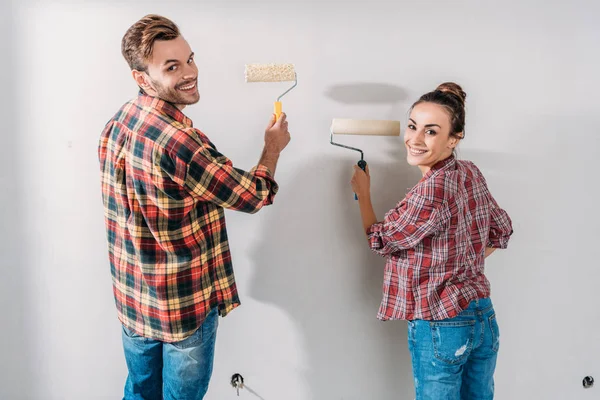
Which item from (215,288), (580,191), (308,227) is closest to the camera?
(215,288)

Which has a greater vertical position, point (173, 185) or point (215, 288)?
point (173, 185)

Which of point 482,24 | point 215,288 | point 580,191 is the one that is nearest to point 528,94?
point 482,24

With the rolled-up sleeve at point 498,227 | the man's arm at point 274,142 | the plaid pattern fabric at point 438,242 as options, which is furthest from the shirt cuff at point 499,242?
the man's arm at point 274,142

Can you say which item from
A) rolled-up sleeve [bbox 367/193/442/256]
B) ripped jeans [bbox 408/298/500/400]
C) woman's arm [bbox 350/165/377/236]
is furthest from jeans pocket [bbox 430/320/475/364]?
woman's arm [bbox 350/165/377/236]

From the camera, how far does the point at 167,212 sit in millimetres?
983

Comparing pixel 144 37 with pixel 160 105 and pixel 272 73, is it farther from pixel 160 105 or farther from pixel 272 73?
pixel 272 73

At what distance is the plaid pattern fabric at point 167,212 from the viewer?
952 mm

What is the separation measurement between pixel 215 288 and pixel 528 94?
3.41 feet

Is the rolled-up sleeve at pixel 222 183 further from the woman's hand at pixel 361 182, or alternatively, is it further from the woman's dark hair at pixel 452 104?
the woman's dark hair at pixel 452 104

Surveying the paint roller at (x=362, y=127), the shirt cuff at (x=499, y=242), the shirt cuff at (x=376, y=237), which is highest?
the paint roller at (x=362, y=127)

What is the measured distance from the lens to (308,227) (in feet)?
4.51

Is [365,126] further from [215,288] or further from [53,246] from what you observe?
[53,246]

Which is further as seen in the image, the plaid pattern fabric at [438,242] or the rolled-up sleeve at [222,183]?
the plaid pattern fabric at [438,242]

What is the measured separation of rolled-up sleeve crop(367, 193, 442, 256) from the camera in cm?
108
